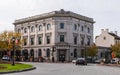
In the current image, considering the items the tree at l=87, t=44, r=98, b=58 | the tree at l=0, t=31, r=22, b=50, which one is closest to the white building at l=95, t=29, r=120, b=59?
the tree at l=87, t=44, r=98, b=58

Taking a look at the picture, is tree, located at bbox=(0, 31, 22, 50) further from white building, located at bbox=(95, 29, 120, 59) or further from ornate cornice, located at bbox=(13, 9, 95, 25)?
white building, located at bbox=(95, 29, 120, 59)

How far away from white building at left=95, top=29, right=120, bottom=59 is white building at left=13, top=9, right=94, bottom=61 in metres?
5.65

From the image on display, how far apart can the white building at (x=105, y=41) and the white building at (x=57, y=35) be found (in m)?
5.65

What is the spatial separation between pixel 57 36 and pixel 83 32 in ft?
31.9

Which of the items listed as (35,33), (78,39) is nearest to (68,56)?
(78,39)

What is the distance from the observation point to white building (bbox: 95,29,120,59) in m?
89.1

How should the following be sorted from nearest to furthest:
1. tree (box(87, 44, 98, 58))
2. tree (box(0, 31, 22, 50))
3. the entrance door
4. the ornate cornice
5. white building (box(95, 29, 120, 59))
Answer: the entrance door, the ornate cornice, tree (box(0, 31, 22, 50)), tree (box(87, 44, 98, 58)), white building (box(95, 29, 120, 59))

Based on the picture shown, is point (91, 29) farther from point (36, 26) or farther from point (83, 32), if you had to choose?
point (36, 26)

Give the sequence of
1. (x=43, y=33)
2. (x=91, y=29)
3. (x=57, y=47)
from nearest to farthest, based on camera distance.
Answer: (x=57, y=47), (x=43, y=33), (x=91, y=29)

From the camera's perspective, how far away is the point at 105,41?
9631 centimetres

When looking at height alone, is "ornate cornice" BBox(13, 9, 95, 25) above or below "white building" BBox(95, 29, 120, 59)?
above

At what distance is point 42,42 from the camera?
8000 centimetres

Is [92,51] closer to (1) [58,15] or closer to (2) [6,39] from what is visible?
(1) [58,15]

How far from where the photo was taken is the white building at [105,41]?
89125 mm
